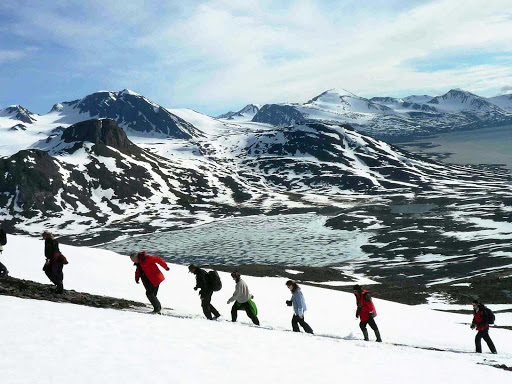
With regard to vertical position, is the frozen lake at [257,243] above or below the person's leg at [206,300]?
below

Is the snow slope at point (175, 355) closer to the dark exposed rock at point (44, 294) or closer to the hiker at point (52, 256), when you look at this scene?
the dark exposed rock at point (44, 294)

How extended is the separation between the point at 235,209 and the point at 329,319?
157 metres

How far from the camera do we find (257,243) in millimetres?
130375

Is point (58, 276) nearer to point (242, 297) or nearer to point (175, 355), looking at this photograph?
point (242, 297)

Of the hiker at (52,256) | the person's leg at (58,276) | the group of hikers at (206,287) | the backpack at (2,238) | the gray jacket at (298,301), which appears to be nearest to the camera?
the group of hikers at (206,287)

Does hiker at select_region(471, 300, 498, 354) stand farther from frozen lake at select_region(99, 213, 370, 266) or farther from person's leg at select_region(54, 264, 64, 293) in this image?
frozen lake at select_region(99, 213, 370, 266)

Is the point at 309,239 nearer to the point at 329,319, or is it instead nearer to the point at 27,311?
the point at 329,319

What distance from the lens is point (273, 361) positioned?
38.9 feet

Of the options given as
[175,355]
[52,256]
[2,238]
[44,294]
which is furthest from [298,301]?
[2,238]

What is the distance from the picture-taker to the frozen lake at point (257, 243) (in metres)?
113

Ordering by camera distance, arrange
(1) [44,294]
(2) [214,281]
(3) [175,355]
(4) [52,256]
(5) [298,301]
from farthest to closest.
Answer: (5) [298,301] < (2) [214,281] < (1) [44,294] < (4) [52,256] < (3) [175,355]

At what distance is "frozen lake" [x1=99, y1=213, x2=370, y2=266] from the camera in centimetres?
11262

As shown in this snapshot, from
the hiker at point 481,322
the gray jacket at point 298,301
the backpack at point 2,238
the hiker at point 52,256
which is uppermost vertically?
the backpack at point 2,238

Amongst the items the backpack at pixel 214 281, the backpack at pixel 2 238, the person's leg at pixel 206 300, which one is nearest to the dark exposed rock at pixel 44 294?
the backpack at pixel 2 238
